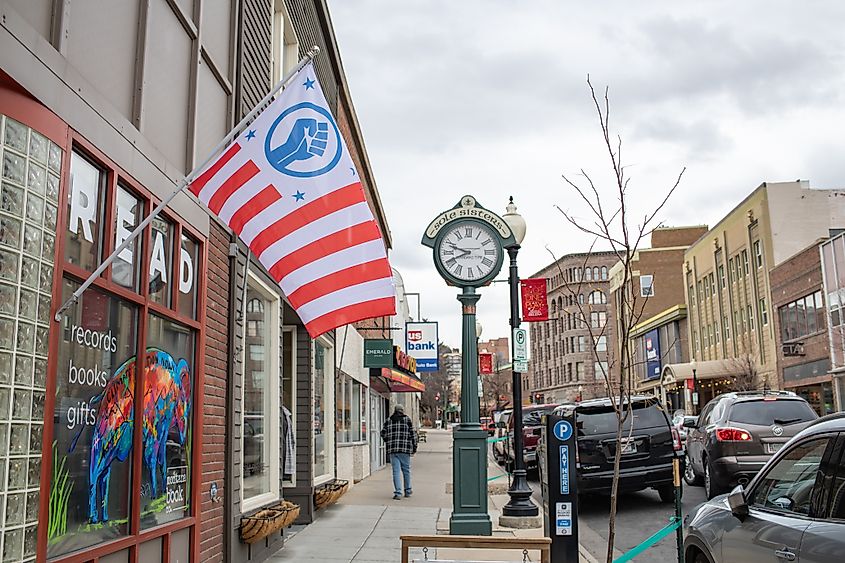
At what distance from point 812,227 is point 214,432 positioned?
3949cm

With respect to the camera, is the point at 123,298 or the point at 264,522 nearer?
the point at 123,298

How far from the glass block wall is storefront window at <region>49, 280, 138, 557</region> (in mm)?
311

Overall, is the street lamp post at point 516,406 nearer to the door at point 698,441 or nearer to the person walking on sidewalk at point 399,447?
the door at point 698,441

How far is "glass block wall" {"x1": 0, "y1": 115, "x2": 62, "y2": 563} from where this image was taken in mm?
3830

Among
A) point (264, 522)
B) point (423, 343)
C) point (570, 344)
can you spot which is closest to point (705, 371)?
point (423, 343)

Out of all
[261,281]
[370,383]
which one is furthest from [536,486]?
[261,281]

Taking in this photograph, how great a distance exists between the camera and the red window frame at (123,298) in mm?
4156

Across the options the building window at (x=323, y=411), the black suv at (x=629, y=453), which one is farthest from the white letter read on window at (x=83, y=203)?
the black suv at (x=629, y=453)

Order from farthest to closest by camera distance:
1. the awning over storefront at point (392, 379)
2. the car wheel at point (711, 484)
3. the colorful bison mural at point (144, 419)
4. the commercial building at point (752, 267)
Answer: the commercial building at point (752, 267) < the awning over storefront at point (392, 379) < the car wheel at point (711, 484) < the colorful bison mural at point (144, 419)

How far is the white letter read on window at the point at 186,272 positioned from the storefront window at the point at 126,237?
90 centimetres

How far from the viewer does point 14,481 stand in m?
3.88

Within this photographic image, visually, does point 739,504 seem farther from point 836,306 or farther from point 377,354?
point 836,306

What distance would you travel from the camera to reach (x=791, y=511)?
16.5 feet

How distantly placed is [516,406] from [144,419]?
26.6 feet
